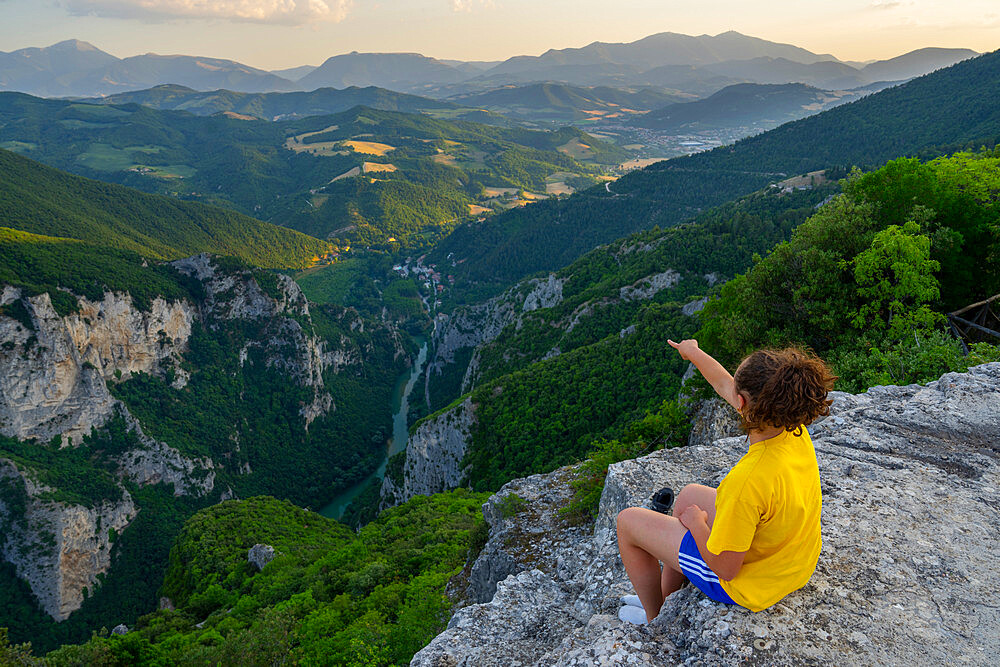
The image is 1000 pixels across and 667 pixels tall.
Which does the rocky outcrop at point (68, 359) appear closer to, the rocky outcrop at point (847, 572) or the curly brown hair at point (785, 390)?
the rocky outcrop at point (847, 572)

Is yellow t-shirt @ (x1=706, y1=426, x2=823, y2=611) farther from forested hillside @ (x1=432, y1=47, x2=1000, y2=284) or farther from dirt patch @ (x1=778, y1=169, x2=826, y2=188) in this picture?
forested hillside @ (x1=432, y1=47, x2=1000, y2=284)

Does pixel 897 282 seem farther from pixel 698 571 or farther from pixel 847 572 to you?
pixel 698 571

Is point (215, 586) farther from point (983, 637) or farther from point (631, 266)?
point (631, 266)

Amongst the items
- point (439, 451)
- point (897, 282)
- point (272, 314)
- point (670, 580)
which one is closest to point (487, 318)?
point (272, 314)

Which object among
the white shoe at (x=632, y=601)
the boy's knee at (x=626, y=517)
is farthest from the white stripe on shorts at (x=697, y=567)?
the white shoe at (x=632, y=601)

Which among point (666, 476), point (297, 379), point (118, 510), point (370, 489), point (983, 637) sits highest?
point (983, 637)

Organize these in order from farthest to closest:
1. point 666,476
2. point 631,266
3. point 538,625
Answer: point 631,266, point 666,476, point 538,625

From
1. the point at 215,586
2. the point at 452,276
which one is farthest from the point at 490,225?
the point at 215,586

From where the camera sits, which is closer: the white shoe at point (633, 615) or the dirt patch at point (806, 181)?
the white shoe at point (633, 615)
